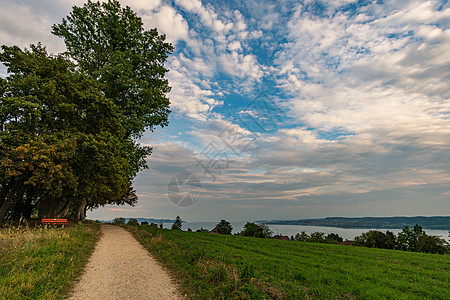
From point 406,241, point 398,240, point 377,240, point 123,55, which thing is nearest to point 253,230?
point 377,240

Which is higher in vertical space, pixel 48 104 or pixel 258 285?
pixel 48 104

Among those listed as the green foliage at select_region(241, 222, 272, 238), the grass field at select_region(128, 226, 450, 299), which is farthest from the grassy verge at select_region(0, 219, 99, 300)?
the green foliage at select_region(241, 222, 272, 238)

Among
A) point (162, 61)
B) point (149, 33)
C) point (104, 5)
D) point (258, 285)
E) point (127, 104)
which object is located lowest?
point (258, 285)

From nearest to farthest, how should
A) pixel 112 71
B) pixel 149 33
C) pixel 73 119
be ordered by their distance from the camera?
1. pixel 73 119
2. pixel 112 71
3. pixel 149 33

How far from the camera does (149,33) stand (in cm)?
2416

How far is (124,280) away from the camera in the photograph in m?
7.52

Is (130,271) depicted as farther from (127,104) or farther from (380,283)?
(127,104)

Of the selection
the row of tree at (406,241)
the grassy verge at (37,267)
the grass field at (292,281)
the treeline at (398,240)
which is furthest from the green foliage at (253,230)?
the grassy verge at (37,267)

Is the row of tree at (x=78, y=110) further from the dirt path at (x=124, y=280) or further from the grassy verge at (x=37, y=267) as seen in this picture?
the dirt path at (x=124, y=280)

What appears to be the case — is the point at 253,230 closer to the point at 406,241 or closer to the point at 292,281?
the point at 406,241

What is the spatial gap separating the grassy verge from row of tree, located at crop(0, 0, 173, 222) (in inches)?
181

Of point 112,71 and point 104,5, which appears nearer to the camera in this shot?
point 112,71

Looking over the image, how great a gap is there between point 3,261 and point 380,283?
14033 mm

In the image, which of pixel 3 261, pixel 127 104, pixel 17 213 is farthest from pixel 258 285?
pixel 17 213
